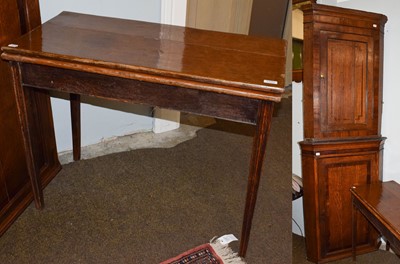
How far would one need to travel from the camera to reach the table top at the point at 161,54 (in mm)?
1276

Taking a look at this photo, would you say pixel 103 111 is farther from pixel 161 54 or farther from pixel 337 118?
pixel 337 118

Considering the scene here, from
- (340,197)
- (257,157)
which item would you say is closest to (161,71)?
(257,157)

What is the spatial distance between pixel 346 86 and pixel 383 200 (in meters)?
0.54

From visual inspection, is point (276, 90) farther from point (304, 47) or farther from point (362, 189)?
point (362, 189)

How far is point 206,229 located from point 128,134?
0.87 m

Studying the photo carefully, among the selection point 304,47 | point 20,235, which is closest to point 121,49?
point 304,47

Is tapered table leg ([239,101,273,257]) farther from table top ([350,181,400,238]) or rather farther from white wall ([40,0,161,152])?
white wall ([40,0,161,152])

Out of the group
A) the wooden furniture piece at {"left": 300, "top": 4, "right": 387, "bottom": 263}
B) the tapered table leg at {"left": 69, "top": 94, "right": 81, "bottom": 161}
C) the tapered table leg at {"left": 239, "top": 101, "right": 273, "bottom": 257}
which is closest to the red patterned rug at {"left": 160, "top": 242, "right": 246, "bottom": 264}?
the tapered table leg at {"left": 239, "top": 101, "right": 273, "bottom": 257}

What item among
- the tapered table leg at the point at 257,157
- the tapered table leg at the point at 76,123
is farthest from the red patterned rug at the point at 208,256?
the tapered table leg at the point at 76,123

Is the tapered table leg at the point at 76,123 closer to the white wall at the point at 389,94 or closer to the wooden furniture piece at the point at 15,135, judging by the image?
the wooden furniture piece at the point at 15,135

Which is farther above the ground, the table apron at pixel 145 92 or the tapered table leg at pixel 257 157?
the table apron at pixel 145 92

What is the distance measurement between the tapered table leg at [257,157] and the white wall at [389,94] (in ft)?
1.31

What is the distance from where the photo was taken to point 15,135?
67.3 inches

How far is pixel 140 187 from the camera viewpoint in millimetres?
2025
